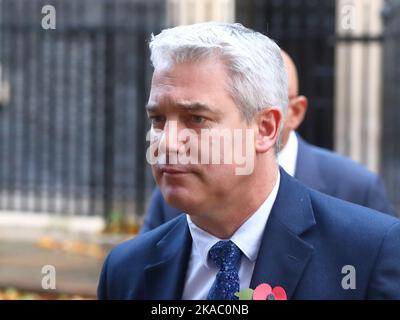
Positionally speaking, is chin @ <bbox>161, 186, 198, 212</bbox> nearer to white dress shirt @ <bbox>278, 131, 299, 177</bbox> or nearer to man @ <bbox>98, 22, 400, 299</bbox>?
man @ <bbox>98, 22, 400, 299</bbox>

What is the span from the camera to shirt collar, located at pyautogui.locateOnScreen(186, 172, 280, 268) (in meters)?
3.02

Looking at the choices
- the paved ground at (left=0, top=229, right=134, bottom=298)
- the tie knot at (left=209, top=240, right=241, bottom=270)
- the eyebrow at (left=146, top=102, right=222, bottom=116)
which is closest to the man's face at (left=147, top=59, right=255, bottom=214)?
the eyebrow at (left=146, top=102, right=222, bottom=116)

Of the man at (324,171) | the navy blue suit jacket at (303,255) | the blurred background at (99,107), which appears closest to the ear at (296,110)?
the man at (324,171)

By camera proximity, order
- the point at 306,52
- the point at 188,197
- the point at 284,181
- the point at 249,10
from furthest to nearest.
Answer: the point at 306,52
the point at 249,10
the point at 284,181
the point at 188,197

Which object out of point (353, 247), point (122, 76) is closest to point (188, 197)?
point (353, 247)

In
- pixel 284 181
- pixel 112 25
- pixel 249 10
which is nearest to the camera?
pixel 284 181

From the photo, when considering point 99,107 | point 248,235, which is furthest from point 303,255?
point 99,107

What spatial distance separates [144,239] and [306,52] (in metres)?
7.30

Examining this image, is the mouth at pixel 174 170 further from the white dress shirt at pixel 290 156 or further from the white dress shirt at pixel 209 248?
the white dress shirt at pixel 290 156

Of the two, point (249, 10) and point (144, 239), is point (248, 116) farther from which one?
point (249, 10)

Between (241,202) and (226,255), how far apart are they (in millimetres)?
162

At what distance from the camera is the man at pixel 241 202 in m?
2.88

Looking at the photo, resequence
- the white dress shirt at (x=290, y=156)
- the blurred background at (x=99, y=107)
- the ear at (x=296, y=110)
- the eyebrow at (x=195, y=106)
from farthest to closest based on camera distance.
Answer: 1. the blurred background at (x=99, y=107)
2. the ear at (x=296, y=110)
3. the white dress shirt at (x=290, y=156)
4. the eyebrow at (x=195, y=106)

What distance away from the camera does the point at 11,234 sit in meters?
12.0
